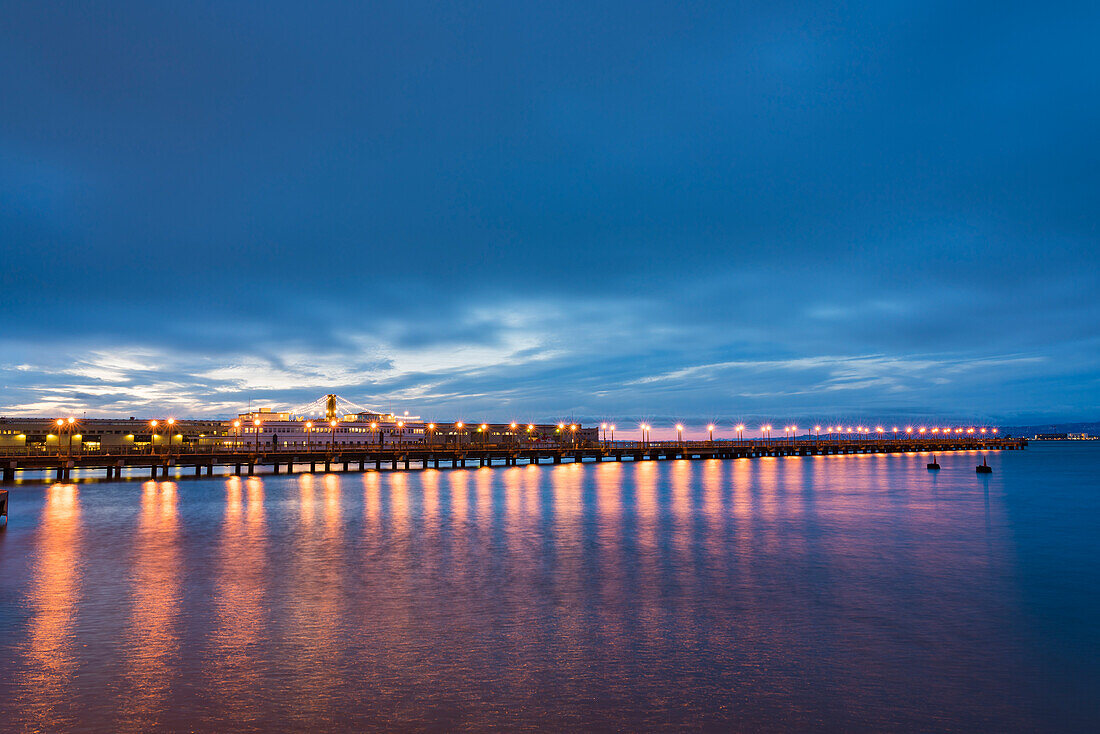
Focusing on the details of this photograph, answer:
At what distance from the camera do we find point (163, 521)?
3919 cm

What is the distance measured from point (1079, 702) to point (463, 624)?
12546 millimetres

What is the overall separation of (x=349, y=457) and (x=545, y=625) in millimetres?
82629

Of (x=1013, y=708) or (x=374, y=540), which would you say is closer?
(x=1013, y=708)

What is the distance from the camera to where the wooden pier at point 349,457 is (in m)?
77.0

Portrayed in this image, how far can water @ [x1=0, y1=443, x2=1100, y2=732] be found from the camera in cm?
1142

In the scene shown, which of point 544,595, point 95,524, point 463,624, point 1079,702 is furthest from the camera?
point 95,524

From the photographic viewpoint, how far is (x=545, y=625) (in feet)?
55.7

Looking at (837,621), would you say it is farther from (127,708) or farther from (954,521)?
(954,521)

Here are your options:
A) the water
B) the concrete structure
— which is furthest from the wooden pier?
the water

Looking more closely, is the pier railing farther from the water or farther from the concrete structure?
the water

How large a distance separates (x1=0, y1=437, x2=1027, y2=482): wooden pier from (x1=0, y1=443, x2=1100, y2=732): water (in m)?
43.8

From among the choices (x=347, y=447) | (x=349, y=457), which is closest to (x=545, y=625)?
(x=349, y=457)

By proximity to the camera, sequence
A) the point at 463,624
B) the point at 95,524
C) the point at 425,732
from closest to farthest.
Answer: the point at 425,732 < the point at 463,624 < the point at 95,524

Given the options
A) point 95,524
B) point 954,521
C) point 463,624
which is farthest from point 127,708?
point 954,521
